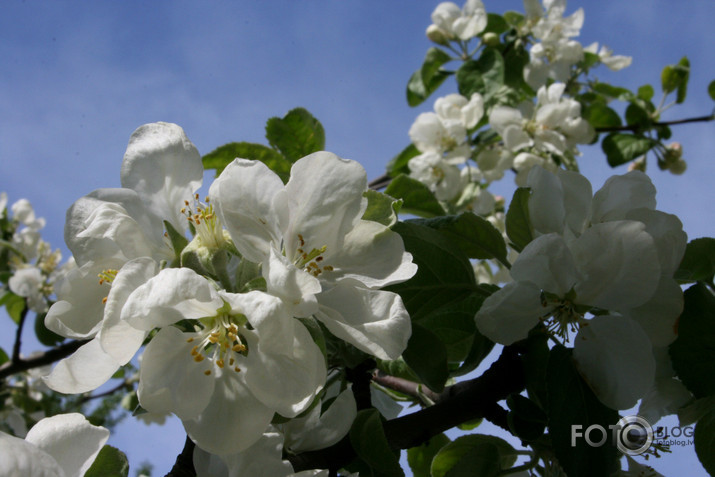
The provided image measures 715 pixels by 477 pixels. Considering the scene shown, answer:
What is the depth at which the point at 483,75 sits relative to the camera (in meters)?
3.37

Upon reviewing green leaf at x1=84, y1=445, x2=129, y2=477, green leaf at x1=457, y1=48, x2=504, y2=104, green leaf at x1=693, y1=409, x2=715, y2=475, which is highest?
green leaf at x1=457, y1=48, x2=504, y2=104

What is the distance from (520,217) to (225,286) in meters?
0.54

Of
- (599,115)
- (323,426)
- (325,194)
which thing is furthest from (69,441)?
(599,115)

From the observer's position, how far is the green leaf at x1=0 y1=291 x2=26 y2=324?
3541 mm

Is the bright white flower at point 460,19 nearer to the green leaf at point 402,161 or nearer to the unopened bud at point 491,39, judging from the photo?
the unopened bud at point 491,39

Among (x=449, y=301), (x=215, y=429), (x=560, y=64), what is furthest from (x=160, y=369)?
(x=560, y=64)

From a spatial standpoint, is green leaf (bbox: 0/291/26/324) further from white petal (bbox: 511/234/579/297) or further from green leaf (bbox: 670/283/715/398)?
green leaf (bbox: 670/283/715/398)

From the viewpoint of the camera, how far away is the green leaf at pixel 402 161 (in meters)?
3.37

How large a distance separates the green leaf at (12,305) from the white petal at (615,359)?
3352 mm

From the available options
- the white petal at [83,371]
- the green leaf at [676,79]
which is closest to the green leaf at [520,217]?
the white petal at [83,371]

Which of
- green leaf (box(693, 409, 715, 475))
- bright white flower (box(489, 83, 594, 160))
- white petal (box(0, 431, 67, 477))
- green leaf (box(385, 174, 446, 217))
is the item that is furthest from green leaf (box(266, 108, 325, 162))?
bright white flower (box(489, 83, 594, 160))

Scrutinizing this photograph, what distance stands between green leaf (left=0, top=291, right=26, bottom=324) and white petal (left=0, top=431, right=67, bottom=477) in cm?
312

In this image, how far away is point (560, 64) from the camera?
135 inches

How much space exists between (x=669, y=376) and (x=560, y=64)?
2661mm
